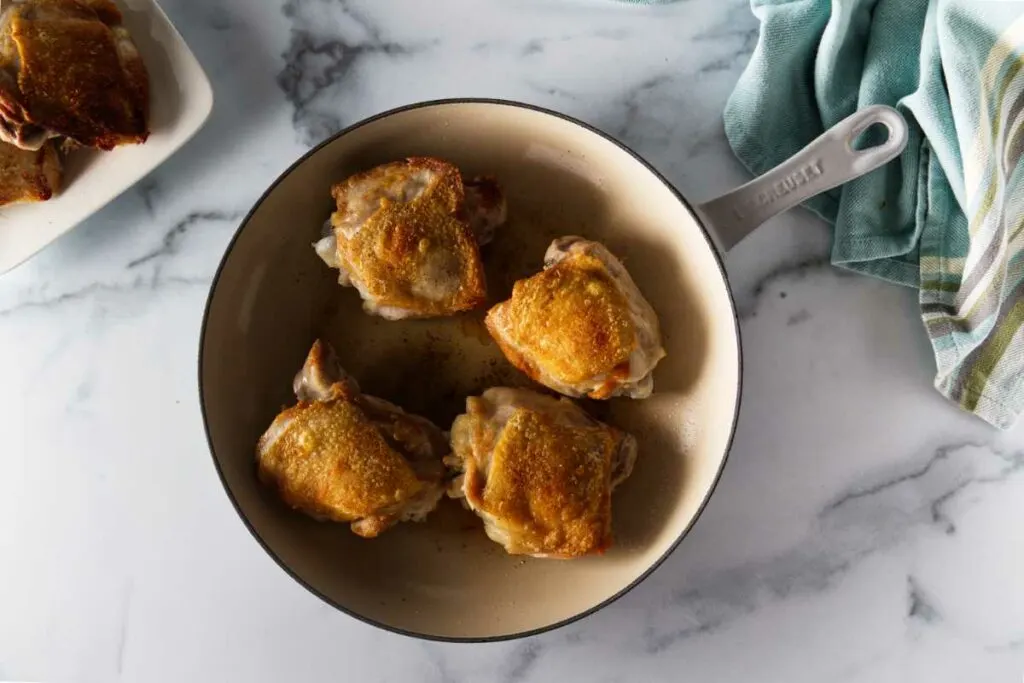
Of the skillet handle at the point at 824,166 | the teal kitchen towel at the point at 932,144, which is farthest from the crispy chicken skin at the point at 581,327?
the teal kitchen towel at the point at 932,144

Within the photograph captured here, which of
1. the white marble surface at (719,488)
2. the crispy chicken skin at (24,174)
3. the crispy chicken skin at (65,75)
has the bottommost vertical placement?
the white marble surface at (719,488)

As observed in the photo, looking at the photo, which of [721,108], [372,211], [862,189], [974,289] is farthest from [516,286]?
[974,289]

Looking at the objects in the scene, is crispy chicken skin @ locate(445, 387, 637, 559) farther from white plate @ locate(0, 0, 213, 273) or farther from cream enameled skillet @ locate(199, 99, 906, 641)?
white plate @ locate(0, 0, 213, 273)

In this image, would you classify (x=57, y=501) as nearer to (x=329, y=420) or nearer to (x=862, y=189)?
(x=329, y=420)

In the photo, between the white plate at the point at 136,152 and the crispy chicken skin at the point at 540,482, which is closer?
the crispy chicken skin at the point at 540,482

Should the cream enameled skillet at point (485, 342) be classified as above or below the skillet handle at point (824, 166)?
below

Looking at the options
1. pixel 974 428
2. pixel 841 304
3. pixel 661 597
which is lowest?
pixel 661 597

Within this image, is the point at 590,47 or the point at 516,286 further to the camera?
the point at 590,47

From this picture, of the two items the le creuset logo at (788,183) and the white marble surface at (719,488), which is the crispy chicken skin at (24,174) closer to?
the white marble surface at (719,488)
